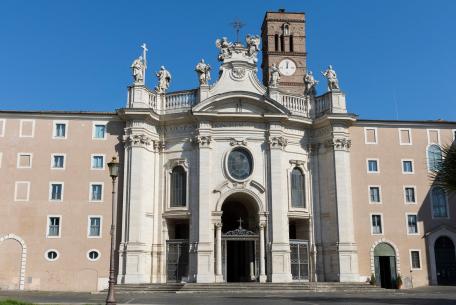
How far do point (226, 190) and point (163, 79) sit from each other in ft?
35.1

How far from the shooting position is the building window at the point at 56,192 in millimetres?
39219

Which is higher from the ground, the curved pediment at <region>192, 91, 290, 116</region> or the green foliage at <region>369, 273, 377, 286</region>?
the curved pediment at <region>192, 91, 290, 116</region>

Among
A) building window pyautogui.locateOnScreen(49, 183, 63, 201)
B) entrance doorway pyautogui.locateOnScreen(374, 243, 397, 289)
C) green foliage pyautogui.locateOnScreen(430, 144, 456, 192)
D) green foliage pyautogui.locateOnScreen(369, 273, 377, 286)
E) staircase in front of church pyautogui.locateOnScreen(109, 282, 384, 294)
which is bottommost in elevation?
staircase in front of church pyautogui.locateOnScreen(109, 282, 384, 294)

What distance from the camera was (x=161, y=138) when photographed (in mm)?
42062

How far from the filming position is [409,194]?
4212 cm

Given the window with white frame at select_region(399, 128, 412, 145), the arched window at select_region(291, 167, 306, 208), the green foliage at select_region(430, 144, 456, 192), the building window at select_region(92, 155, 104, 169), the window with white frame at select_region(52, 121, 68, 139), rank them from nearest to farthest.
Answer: the green foliage at select_region(430, 144, 456, 192) → the building window at select_region(92, 155, 104, 169) → the window with white frame at select_region(52, 121, 68, 139) → the arched window at select_region(291, 167, 306, 208) → the window with white frame at select_region(399, 128, 412, 145)

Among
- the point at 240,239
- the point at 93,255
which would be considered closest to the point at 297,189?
the point at 240,239

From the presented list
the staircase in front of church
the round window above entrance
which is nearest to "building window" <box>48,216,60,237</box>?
the staircase in front of church

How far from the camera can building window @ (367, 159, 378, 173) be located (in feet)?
139

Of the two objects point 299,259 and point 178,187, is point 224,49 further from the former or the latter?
point 299,259

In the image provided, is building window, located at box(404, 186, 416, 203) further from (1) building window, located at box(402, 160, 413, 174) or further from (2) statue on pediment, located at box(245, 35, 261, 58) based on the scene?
(2) statue on pediment, located at box(245, 35, 261, 58)

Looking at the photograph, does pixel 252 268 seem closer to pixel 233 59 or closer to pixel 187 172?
pixel 187 172

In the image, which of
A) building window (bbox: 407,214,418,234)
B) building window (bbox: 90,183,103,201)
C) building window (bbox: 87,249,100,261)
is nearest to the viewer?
Answer: building window (bbox: 87,249,100,261)

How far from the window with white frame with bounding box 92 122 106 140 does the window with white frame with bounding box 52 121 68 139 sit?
7.13 ft
